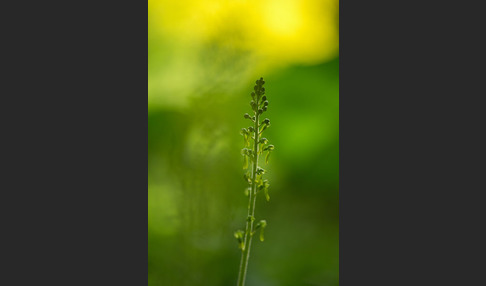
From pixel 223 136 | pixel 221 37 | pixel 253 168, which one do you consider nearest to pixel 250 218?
pixel 253 168

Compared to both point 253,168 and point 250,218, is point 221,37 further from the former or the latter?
point 250,218

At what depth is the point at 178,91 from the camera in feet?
6.38

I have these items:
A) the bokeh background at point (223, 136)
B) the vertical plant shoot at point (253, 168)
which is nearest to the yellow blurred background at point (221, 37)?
the bokeh background at point (223, 136)

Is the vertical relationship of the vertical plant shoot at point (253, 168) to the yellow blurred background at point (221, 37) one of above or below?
below

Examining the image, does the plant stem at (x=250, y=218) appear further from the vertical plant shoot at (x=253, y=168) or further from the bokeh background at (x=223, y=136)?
the bokeh background at (x=223, y=136)

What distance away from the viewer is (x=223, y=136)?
6.40 ft

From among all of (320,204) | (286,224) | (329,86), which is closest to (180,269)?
(286,224)

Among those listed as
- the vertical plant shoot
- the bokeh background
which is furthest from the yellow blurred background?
the vertical plant shoot

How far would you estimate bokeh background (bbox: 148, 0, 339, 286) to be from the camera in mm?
1914

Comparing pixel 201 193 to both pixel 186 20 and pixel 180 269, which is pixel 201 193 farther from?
pixel 186 20

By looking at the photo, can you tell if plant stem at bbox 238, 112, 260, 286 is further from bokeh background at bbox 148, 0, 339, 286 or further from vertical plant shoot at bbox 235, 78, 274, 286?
bokeh background at bbox 148, 0, 339, 286

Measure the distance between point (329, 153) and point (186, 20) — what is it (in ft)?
2.53

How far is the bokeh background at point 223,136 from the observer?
191cm

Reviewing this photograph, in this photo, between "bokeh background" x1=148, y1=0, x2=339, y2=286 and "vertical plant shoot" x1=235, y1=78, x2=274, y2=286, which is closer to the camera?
"vertical plant shoot" x1=235, y1=78, x2=274, y2=286
